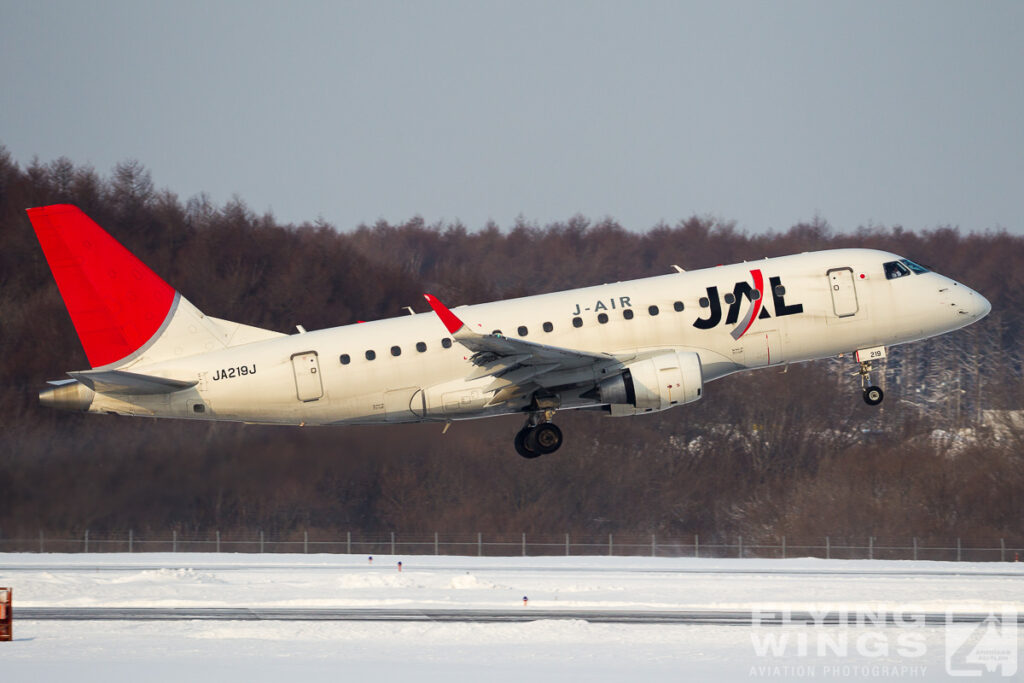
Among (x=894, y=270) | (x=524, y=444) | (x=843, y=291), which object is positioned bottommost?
(x=524, y=444)

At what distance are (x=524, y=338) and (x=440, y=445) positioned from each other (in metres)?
16.7

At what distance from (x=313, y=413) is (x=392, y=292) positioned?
121 ft

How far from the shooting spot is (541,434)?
36.5 meters

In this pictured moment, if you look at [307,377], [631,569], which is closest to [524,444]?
[307,377]

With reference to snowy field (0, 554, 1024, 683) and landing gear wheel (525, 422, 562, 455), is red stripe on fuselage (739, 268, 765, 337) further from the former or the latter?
snowy field (0, 554, 1024, 683)

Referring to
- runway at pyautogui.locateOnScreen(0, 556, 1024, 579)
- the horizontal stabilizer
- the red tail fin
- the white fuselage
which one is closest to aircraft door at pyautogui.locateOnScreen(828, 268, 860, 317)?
the white fuselage

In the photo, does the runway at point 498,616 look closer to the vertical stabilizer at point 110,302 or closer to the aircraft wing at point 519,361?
the aircraft wing at point 519,361

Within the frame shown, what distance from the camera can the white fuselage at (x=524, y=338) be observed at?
35.7 metres

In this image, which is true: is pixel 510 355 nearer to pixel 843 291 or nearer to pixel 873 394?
pixel 843 291

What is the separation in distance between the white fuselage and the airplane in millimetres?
40

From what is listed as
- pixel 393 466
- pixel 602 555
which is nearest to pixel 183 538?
pixel 393 466

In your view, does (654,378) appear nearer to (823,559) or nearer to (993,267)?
(823,559)

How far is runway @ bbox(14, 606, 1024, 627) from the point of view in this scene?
117 feet

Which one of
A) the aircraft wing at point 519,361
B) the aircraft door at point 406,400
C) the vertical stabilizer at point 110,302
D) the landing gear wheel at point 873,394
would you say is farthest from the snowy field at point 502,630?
the vertical stabilizer at point 110,302
